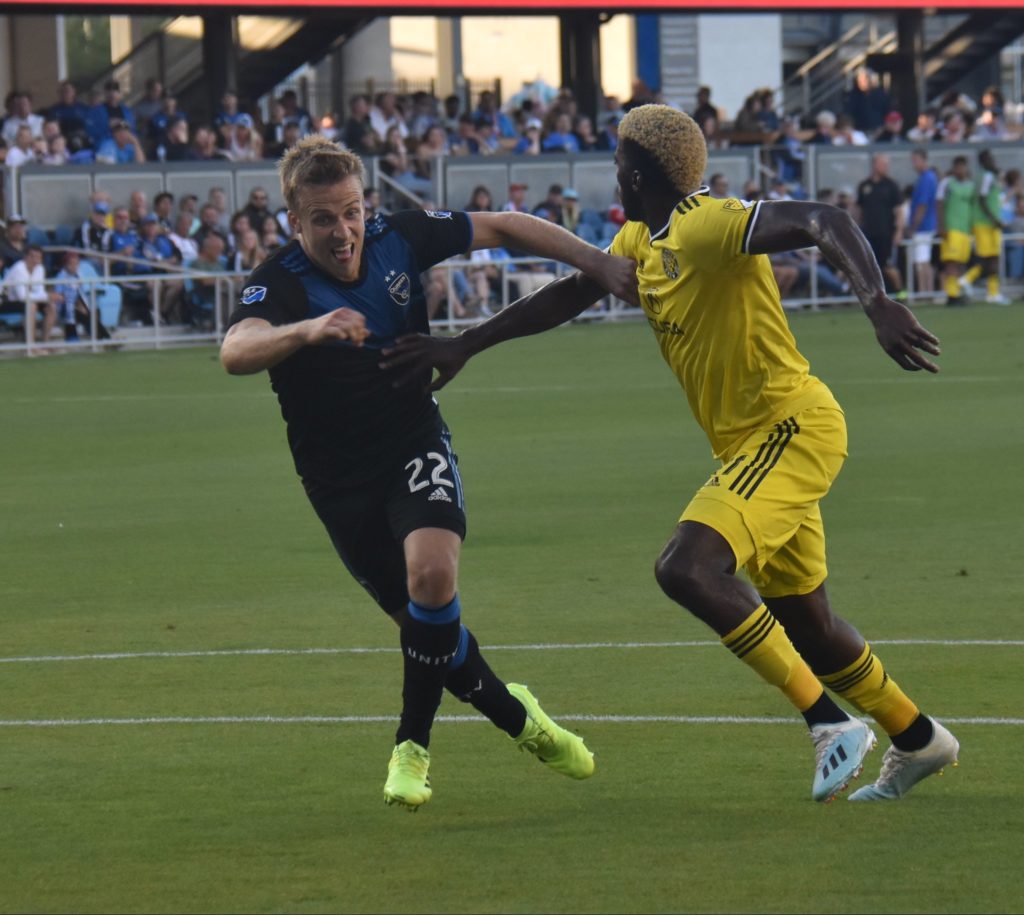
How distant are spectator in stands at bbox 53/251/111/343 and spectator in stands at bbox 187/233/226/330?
1.27m

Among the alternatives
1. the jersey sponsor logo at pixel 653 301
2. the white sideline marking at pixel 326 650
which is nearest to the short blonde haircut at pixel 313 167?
the jersey sponsor logo at pixel 653 301

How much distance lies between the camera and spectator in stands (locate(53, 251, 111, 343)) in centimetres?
2652

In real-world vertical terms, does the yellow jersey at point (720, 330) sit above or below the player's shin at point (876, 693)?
above

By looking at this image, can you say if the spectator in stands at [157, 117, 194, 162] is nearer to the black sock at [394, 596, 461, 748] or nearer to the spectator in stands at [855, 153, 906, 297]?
the spectator in stands at [855, 153, 906, 297]

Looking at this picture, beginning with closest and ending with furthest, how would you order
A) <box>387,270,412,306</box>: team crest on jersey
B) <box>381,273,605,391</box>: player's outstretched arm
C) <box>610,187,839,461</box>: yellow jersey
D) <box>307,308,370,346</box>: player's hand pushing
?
<box>307,308,370,346</box>: player's hand pushing
<box>610,187,839,461</box>: yellow jersey
<box>387,270,412,306</box>: team crest on jersey
<box>381,273,605,391</box>: player's outstretched arm

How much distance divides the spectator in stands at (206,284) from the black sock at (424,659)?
70.0ft

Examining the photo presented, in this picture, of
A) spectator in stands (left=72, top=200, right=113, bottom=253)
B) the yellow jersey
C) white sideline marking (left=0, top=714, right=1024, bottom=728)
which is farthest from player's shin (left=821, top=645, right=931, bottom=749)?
spectator in stands (left=72, top=200, right=113, bottom=253)

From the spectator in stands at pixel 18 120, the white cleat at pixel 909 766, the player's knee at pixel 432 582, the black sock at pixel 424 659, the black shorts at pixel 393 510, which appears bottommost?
the white cleat at pixel 909 766

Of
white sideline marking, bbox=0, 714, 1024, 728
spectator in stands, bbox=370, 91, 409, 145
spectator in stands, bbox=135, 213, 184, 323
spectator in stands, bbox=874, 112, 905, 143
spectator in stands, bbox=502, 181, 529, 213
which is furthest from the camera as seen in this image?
spectator in stands, bbox=874, 112, 905, 143

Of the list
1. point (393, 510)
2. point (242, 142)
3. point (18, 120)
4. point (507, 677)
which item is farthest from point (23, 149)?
point (393, 510)

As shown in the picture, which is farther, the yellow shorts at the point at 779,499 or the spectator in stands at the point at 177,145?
the spectator in stands at the point at 177,145

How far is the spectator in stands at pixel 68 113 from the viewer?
31.4 meters

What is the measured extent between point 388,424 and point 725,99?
52229 mm

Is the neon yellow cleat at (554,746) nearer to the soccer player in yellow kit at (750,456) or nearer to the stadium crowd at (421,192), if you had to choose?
the soccer player in yellow kit at (750,456)
